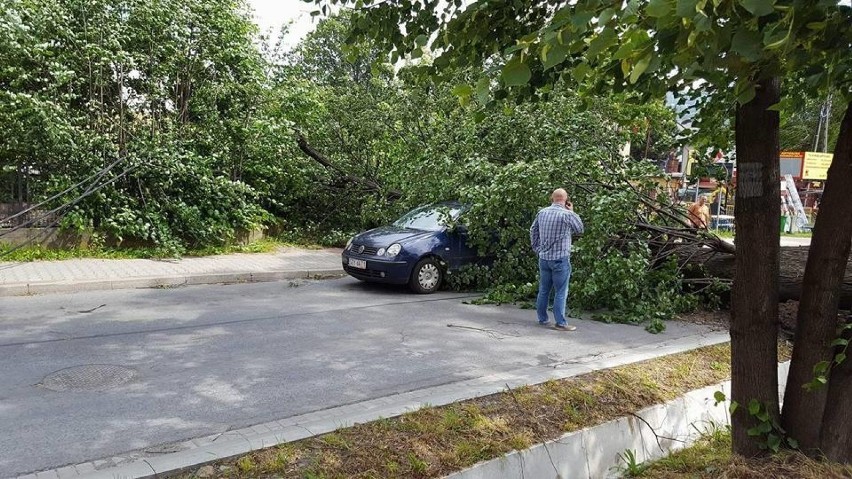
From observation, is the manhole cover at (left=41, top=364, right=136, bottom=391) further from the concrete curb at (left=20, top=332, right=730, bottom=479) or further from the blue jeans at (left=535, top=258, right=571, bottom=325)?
the blue jeans at (left=535, top=258, right=571, bottom=325)

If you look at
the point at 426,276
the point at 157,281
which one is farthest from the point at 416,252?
the point at 157,281

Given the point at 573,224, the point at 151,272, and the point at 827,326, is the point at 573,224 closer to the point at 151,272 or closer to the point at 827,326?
the point at 827,326

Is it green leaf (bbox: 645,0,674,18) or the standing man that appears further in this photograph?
the standing man

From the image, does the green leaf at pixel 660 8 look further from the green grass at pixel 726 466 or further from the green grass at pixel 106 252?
the green grass at pixel 106 252

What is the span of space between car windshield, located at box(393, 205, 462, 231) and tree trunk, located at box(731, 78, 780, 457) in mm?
7001

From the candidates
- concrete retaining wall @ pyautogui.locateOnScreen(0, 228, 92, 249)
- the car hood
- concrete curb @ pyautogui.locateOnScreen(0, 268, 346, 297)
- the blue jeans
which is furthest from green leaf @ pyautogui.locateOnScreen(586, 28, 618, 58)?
concrete retaining wall @ pyautogui.locateOnScreen(0, 228, 92, 249)

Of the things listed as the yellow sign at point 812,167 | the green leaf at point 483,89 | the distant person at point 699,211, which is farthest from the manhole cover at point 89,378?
the yellow sign at point 812,167

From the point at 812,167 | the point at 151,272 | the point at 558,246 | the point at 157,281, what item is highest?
the point at 812,167

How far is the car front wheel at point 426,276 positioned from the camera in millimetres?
9922

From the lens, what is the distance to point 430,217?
1080cm

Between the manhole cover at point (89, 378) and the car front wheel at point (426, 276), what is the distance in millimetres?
5180

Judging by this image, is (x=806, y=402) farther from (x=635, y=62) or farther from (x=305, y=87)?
(x=305, y=87)

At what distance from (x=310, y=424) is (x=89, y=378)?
8.03ft

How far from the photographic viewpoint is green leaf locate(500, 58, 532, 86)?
239 centimetres
